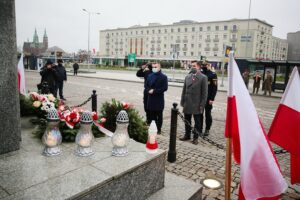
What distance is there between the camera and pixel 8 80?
128 inches

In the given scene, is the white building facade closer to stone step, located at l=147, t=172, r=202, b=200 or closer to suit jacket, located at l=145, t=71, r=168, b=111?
suit jacket, located at l=145, t=71, r=168, b=111

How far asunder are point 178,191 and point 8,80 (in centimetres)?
267

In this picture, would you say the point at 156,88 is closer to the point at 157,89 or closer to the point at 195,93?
the point at 157,89

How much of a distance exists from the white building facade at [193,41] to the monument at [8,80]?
87.0m

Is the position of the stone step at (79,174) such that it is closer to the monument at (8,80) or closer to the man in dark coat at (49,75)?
the monument at (8,80)

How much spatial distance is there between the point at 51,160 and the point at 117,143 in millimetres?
806

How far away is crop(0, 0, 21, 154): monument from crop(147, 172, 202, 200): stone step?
6.52 ft

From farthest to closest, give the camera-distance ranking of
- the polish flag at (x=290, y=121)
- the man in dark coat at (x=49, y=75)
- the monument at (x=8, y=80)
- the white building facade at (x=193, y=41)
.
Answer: the white building facade at (x=193, y=41) < the man in dark coat at (x=49, y=75) < the monument at (x=8, y=80) < the polish flag at (x=290, y=121)

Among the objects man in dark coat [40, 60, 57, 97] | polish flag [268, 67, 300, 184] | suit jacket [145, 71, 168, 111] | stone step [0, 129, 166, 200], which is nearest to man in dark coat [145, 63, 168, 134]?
suit jacket [145, 71, 168, 111]

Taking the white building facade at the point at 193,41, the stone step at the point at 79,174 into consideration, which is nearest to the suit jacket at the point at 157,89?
the stone step at the point at 79,174

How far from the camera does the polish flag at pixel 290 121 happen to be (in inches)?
118

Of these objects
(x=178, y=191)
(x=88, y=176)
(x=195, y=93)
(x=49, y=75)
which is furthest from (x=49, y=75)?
(x=88, y=176)

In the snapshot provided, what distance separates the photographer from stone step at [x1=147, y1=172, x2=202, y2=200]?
3.28 metres

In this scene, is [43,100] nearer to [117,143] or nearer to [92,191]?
[117,143]
